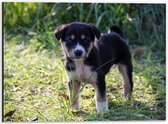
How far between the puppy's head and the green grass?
222 mm

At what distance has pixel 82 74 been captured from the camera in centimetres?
302

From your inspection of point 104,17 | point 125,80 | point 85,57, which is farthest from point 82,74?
point 104,17

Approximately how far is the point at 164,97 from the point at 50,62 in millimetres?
1189

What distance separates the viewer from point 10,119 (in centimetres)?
291

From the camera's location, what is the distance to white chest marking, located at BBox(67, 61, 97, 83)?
9.82 feet

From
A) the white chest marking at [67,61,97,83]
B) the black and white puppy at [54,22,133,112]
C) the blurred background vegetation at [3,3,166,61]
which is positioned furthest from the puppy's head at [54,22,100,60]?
the blurred background vegetation at [3,3,166,61]

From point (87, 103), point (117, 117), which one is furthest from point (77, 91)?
point (117, 117)

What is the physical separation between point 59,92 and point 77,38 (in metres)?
0.54

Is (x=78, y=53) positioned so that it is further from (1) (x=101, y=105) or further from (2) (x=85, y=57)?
(1) (x=101, y=105)

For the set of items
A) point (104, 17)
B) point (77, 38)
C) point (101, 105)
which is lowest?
point (101, 105)

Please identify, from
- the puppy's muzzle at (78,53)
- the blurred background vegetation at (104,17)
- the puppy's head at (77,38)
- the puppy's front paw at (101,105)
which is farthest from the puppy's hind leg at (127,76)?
the blurred background vegetation at (104,17)

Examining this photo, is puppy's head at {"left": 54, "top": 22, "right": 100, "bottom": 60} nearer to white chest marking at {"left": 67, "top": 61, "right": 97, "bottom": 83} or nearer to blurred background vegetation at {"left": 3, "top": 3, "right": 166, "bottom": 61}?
white chest marking at {"left": 67, "top": 61, "right": 97, "bottom": 83}

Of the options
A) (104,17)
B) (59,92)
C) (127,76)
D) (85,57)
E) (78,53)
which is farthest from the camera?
(104,17)

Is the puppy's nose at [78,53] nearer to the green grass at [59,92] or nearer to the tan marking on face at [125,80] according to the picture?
the green grass at [59,92]
